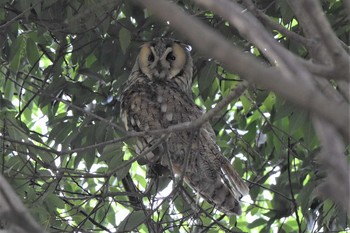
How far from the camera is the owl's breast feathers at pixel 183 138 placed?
3.02 metres

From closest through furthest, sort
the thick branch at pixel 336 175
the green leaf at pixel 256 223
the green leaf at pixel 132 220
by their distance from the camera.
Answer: the thick branch at pixel 336 175 < the green leaf at pixel 132 220 < the green leaf at pixel 256 223

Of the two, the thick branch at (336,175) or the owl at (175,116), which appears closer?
the thick branch at (336,175)

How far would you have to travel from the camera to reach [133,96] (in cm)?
329

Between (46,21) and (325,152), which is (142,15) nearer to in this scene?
(46,21)

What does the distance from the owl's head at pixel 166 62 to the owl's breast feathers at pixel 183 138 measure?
0.06 m

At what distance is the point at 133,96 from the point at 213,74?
1.57 ft

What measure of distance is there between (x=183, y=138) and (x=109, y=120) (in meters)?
0.59

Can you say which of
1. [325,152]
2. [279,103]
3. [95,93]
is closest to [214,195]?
[279,103]

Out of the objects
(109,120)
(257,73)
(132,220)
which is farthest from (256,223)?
(257,73)

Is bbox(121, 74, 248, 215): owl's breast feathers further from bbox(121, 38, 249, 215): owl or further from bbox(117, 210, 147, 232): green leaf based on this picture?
bbox(117, 210, 147, 232): green leaf

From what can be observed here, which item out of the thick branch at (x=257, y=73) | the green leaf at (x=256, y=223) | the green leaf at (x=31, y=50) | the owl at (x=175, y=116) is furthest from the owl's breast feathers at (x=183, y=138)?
the thick branch at (x=257, y=73)

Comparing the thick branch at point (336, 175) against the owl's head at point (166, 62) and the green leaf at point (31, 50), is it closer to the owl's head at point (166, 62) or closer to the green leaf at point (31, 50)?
the green leaf at point (31, 50)

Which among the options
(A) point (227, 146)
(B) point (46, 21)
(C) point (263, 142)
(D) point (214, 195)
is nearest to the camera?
(B) point (46, 21)

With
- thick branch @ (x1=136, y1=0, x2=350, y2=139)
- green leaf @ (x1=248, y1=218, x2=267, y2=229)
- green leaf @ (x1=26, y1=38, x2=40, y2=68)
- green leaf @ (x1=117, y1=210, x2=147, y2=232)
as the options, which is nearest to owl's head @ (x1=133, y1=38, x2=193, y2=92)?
green leaf @ (x1=26, y1=38, x2=40, y2=68)
